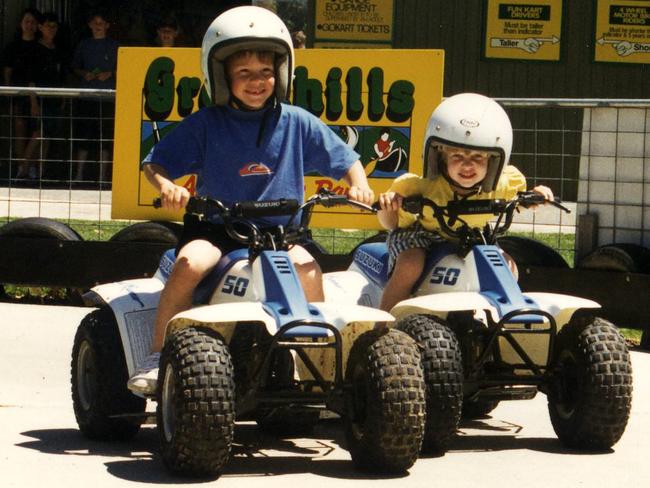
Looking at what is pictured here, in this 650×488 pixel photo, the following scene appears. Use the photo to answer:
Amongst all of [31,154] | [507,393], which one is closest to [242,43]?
[507,393]

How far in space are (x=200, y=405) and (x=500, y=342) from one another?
163 centimetres

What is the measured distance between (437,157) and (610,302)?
3.19 m

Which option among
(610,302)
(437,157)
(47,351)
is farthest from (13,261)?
(437,157)

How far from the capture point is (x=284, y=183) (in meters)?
6.35

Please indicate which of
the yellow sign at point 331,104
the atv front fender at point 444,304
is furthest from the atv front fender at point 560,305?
the yellow sign at point 331,104

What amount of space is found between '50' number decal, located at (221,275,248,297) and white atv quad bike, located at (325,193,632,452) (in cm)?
70

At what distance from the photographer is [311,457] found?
618cm

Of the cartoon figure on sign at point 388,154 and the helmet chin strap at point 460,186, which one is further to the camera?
the cartoon figure on sign at point 388,154

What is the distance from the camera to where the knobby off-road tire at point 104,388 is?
249 inches

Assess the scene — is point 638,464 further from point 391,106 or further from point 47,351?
point 391,106

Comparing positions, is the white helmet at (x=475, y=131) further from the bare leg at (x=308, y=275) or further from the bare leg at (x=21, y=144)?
the bare leg at (x=21, y=144)

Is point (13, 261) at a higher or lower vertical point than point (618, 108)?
lower

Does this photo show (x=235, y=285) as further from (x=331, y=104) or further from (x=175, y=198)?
(x=331, y=104)

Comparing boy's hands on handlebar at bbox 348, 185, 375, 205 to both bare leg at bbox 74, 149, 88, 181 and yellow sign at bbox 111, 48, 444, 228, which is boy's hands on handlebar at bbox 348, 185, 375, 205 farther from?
bare leg at bbox 74, 149, 88, 181
